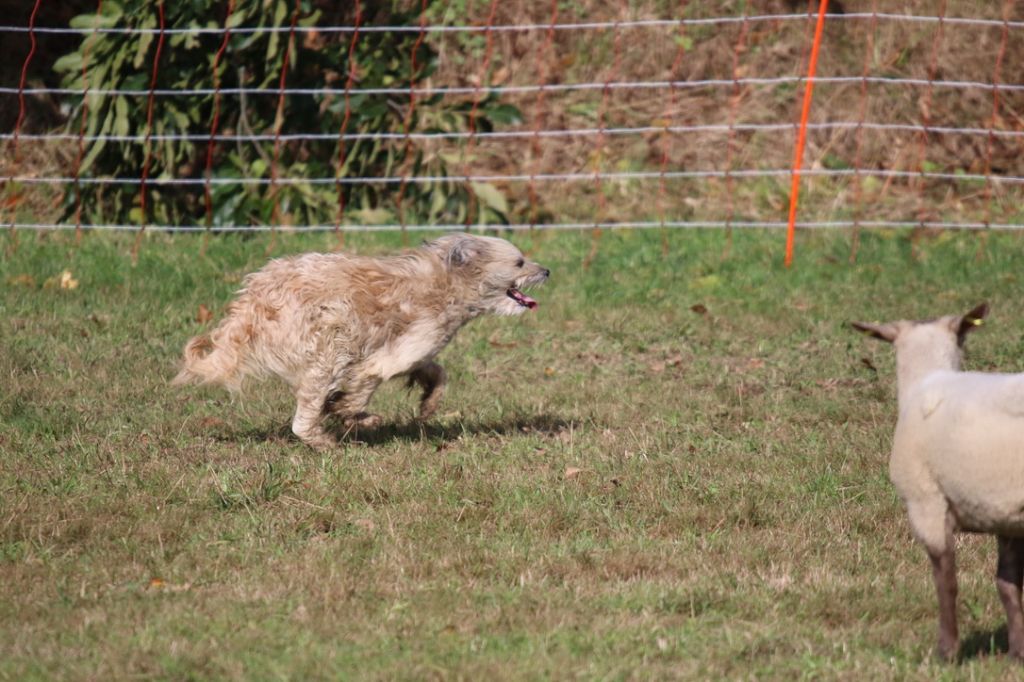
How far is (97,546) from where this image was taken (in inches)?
230

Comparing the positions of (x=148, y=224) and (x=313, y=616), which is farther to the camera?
(x=148, y=224)

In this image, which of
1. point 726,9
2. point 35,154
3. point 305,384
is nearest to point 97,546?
point 305,384

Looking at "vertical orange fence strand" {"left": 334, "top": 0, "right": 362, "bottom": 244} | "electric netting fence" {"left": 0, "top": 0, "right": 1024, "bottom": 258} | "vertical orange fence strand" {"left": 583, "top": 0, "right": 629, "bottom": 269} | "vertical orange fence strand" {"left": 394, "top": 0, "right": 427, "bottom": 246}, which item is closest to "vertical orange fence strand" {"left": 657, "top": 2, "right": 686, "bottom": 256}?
"electric netting fence" {"left": 0, "top": 0, "right": 1024, "bottom": 258}

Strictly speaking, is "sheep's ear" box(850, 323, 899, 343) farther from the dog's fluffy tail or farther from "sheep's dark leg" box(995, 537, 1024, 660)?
the dog's fluffy tail

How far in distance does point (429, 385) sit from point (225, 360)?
115 cm

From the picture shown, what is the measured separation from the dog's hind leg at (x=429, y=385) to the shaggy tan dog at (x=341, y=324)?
0.26 ft

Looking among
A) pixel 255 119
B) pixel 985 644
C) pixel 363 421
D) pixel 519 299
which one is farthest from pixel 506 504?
pixel 255 119

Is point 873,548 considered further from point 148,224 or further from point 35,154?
point 35,154

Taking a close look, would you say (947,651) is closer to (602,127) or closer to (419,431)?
(419,431)

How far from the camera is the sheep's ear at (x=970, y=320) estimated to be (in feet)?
15.3

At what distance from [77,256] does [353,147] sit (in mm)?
2711

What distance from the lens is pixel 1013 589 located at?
179 inches

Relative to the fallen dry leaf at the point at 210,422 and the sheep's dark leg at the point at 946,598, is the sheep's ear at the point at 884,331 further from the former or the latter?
the fallen dry leaf at the point at 210,422

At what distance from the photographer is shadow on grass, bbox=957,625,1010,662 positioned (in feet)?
15.5
